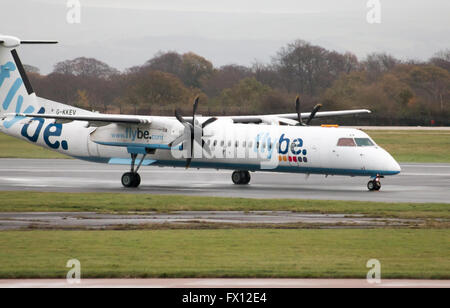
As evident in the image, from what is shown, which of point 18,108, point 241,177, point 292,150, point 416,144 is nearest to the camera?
point 292,150

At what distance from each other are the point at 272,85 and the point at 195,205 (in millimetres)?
57770

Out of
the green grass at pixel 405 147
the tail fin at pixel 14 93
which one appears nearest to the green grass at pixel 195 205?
the tail fin at pixel 14 93

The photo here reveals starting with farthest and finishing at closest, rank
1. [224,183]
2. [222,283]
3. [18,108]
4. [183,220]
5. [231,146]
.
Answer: [18,108]
[224,183]
[231,146]
[183,220]
[222,283]

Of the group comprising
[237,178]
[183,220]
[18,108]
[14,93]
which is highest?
[14,93]

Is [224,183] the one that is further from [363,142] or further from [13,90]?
[13,90]

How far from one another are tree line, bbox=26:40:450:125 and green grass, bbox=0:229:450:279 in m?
46.8

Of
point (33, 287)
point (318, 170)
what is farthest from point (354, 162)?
point (33, 287)

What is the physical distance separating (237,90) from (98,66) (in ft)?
63.6

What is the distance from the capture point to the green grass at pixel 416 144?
185 feet

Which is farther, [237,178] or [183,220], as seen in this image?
[237,178]

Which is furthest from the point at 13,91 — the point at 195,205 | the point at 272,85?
the point at 272,85

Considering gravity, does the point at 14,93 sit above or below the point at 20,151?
above

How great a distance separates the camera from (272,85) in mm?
83438

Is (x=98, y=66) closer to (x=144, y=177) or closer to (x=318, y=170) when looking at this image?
(x=144, y=177)
